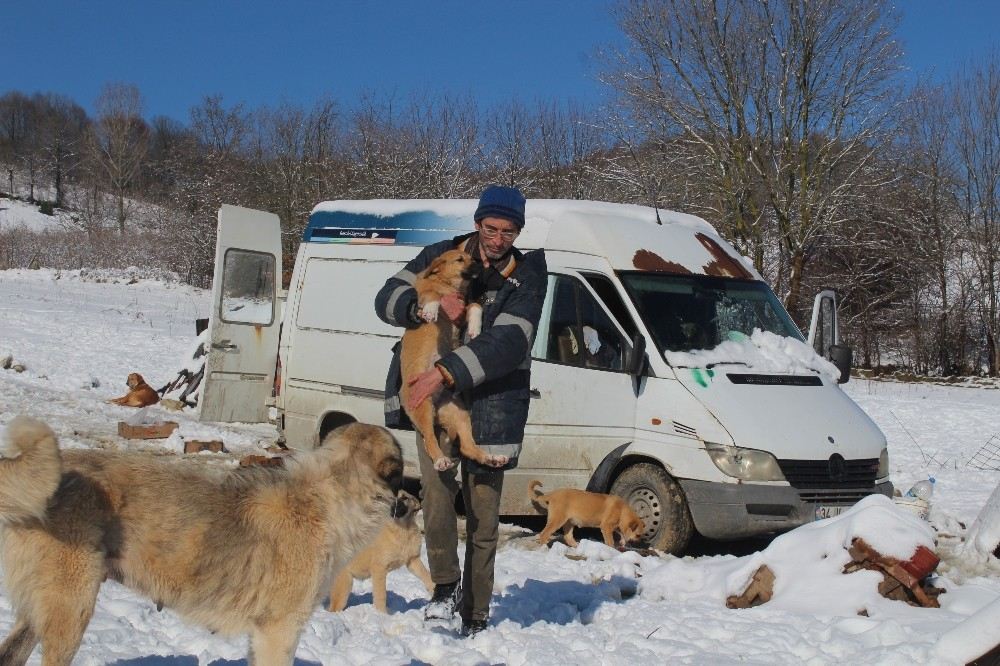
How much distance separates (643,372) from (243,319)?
17.8ft

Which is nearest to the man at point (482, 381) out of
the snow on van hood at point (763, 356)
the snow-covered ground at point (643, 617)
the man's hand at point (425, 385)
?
the man's hand at point (425, 385)

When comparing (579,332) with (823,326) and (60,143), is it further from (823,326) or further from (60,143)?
(60,143)

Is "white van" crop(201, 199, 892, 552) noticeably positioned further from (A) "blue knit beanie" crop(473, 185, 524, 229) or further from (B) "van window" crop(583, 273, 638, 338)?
(A) "blue knit beanie" crop(473, 185, 524, 229)

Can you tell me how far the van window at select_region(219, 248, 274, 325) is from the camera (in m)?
11.2

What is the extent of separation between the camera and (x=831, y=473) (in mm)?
7512

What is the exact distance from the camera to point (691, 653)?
5.27 metres

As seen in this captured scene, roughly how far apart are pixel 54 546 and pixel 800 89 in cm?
2403

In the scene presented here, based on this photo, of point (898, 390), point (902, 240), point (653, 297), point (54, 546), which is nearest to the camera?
point (54, 546)

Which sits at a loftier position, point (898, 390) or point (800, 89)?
point (800, 89)

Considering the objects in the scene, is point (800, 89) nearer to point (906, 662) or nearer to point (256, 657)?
point (906, 662)

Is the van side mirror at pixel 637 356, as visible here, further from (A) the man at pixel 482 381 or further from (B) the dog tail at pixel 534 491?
(A) the man at pixel 482 381

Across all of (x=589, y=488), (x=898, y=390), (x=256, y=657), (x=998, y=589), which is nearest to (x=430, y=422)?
(x=256, y=657)

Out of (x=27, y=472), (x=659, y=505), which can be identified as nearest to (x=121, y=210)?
(x=659, y=505)

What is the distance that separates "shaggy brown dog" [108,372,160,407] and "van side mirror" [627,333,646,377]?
915cm
